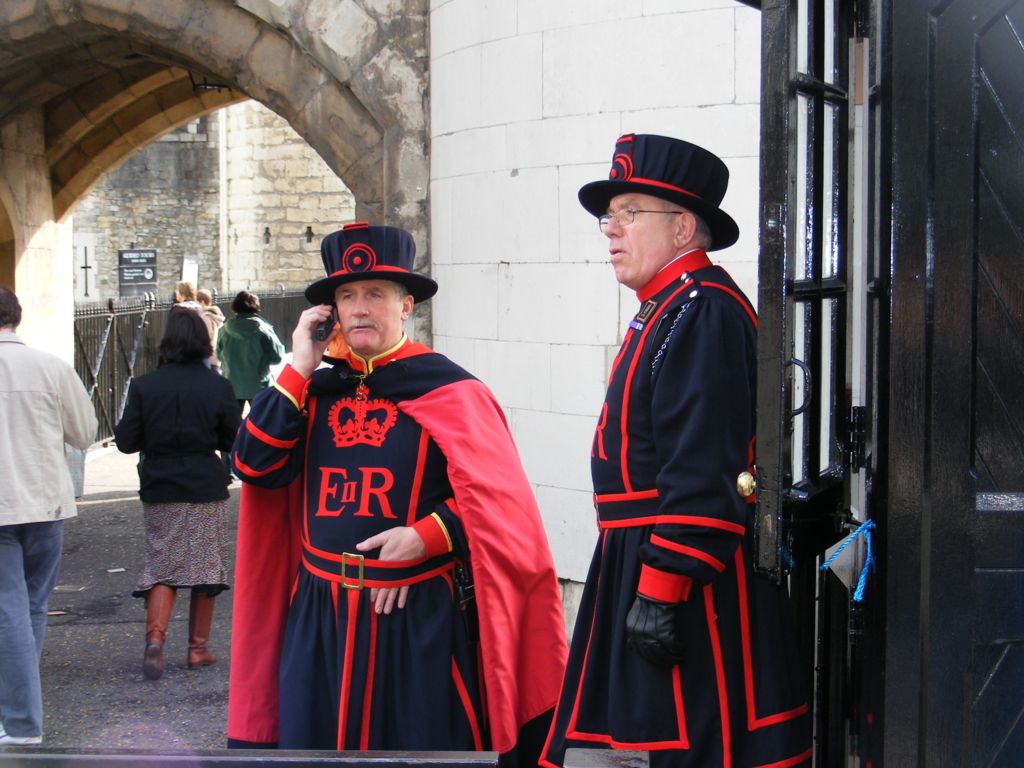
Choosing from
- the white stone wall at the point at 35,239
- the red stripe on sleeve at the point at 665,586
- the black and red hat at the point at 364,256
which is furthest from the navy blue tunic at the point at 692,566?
the white stone wall at the point at 35,239

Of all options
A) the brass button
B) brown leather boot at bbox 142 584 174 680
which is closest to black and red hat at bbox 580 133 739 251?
the brass button

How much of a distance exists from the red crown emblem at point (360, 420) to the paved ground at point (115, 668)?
103 cm

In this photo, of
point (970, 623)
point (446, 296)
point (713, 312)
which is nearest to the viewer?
point (970, 623)

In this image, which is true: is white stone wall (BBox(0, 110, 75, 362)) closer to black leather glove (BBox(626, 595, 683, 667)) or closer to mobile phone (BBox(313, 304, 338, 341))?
mobile phone (BBox(313, 304, 338, 341))

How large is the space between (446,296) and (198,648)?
2047 millimetres

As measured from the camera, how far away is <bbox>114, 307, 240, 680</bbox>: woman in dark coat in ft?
19.1

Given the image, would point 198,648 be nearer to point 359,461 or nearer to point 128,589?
point 128,589

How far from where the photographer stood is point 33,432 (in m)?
4.84

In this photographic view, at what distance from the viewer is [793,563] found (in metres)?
2.51

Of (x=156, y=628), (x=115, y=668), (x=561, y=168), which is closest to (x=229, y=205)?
(x=115, y=668)

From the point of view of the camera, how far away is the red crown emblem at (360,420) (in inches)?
136

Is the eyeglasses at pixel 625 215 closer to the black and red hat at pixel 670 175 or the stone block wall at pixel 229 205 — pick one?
the black and red hat at pixel 670 175

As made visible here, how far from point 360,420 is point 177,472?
260cm

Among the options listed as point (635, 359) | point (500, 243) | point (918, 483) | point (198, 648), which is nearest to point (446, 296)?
point (500, 243)
